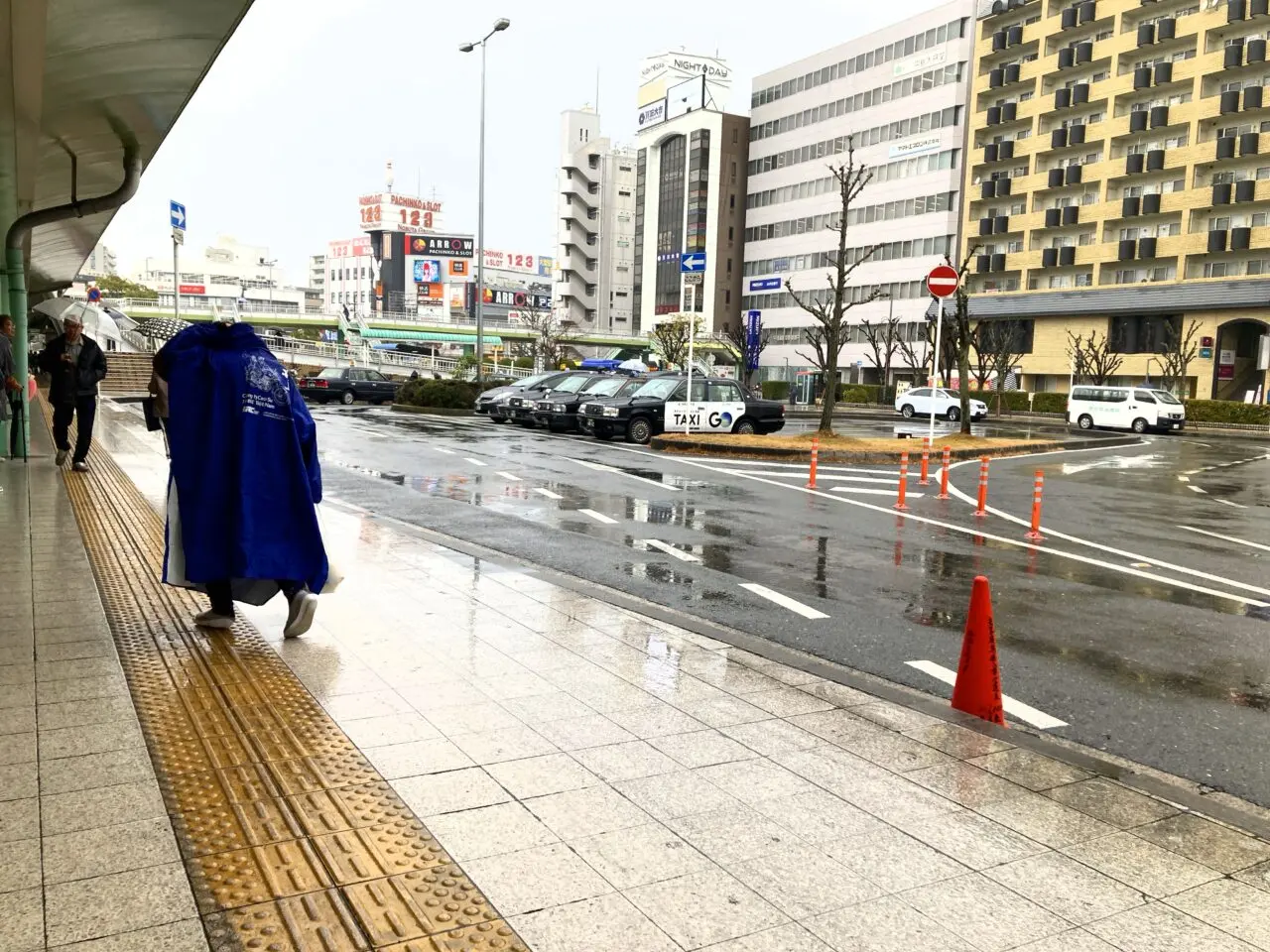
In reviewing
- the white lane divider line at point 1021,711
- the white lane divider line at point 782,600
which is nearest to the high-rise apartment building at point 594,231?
the white lane divider line at point 782,600

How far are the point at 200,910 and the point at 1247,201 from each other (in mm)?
61724

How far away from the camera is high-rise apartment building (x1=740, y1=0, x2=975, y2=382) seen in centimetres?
7262

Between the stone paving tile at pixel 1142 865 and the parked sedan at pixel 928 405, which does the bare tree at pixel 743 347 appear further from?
the stone paving tile at pixel 1142 865

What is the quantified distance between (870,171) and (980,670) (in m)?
75.3

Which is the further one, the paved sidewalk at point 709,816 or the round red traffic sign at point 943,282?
the round red traffic sign at point 943,282

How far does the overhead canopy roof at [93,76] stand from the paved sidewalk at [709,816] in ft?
13.6

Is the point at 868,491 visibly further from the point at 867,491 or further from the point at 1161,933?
the point at 1161,933

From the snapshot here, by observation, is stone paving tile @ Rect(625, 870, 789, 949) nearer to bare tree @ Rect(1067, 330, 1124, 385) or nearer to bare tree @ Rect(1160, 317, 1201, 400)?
bare tree @ Rect(1160, 317, 1201, 400)

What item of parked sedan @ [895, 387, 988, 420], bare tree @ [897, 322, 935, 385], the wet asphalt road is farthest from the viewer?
bare tree @ [897, 322, 935, 385]

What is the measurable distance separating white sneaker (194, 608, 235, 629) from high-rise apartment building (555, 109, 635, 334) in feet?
377

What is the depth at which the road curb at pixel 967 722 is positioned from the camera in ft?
12.9

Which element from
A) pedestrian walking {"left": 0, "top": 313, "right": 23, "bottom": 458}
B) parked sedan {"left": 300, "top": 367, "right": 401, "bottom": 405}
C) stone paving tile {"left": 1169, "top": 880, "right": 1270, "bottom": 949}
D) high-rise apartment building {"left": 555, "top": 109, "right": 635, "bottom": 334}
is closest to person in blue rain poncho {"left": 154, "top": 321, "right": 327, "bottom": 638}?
stone paving tile {"left": 1169, "top": 880, "right": 1270, "bottom": 949}

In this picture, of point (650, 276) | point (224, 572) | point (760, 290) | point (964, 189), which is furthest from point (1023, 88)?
point (224, 572)

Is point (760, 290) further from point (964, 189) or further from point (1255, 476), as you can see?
point (1255, 476)
